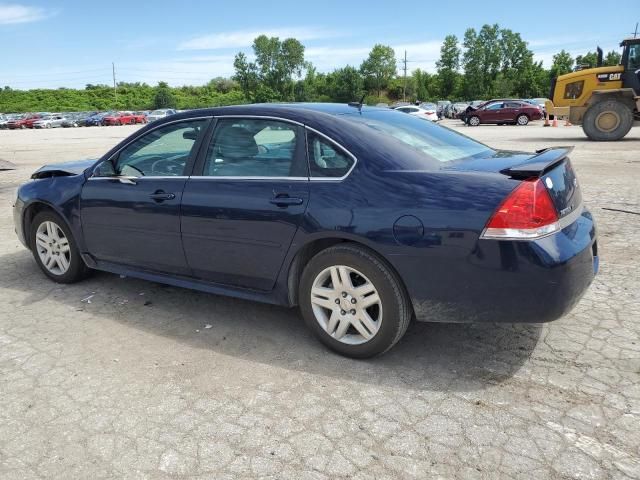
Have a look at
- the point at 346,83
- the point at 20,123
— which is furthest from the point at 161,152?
the point at 346,83

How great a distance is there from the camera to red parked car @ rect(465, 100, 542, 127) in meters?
32.4

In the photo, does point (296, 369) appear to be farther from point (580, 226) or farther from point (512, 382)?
point (580, 226)

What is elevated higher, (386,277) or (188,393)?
(386,277)

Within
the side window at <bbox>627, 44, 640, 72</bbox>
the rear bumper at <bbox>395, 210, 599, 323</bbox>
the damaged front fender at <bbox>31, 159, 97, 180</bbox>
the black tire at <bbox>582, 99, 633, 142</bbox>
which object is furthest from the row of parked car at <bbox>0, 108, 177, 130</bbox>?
the rear bumper at <bbox>395, 210, 599, 323</bbox>

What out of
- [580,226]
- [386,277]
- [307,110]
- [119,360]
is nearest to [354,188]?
[386,277]

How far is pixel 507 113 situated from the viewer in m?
32.7

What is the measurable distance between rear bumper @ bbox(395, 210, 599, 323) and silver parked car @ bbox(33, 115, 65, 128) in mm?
63217

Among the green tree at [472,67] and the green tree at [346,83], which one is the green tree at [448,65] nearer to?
the green tree at [472,67]

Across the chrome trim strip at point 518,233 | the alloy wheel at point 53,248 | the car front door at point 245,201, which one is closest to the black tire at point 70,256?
the alloy wheel at point 53,248

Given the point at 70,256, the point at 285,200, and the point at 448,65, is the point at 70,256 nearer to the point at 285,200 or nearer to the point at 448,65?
the point at 285,200

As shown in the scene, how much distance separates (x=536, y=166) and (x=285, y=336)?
193 centimetres

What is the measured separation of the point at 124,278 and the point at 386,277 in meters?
2.96

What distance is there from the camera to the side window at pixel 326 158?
10.7 ft

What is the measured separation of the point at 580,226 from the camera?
3146mm
